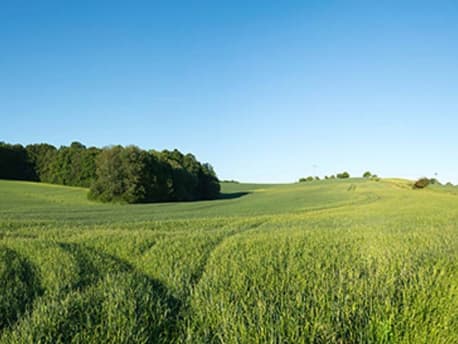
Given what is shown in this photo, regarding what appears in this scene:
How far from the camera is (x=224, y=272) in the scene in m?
6.51

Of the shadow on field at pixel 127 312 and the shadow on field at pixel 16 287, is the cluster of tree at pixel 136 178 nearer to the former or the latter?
the shadow on field at pixel 16 287

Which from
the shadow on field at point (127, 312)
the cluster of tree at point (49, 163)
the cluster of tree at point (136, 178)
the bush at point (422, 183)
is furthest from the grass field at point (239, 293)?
the cluster of tree at point (49, 163)

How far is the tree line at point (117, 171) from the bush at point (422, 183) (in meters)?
33.0

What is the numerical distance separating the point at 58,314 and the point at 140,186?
47581mm

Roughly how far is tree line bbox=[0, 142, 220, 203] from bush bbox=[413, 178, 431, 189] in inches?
1299

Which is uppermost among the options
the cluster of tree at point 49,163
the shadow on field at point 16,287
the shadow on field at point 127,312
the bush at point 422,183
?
the cluster of tree at point 49,163

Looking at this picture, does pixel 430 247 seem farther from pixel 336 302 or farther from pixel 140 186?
pixel 140 186

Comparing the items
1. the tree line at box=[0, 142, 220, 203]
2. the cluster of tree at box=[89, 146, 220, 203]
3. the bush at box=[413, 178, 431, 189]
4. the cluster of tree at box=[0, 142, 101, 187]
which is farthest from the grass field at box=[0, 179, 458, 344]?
the cluster of tree at box=[0, 142, 101, 187]

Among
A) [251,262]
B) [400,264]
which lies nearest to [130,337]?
[251,262]

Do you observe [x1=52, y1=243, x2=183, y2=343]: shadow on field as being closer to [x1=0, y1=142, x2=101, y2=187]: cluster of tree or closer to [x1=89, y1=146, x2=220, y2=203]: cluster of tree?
[x1=89, y1=146, x2=220, y2=203]: cluster of tree

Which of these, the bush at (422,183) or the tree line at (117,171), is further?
the bush at (422,183)

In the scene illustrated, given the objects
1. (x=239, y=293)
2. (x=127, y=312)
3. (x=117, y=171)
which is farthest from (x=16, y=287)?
(x=117, y=171)

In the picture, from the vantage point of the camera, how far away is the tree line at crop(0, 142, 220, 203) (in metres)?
50.3

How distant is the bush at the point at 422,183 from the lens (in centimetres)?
5151
